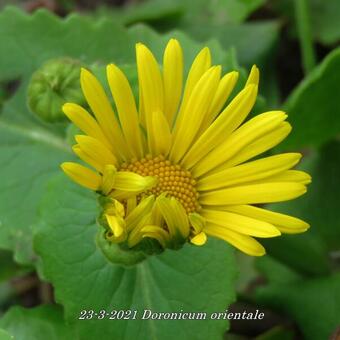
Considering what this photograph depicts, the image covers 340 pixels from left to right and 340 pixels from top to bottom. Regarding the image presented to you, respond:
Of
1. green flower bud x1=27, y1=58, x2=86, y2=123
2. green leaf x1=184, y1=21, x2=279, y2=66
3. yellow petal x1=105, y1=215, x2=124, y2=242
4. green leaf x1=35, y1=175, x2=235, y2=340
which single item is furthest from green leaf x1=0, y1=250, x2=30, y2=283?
green leaf x1=184, y1=21, x2=279, y2=66

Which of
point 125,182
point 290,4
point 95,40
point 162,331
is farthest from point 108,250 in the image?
point 290,4

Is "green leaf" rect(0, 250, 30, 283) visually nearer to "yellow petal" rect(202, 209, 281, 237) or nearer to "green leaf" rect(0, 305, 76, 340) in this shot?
"green leaf" rect(0, 305, 76, 340)

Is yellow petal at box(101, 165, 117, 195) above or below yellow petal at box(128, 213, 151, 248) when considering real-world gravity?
above

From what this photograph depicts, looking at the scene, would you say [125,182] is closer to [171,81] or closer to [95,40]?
[171,81]

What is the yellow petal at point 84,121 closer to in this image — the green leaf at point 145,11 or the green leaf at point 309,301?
the green leaf at point 309,301

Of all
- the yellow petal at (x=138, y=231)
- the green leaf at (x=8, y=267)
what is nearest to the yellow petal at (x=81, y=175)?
the yellow petal at (x=138, y=231)

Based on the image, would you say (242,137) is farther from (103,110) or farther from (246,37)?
(246,37)
